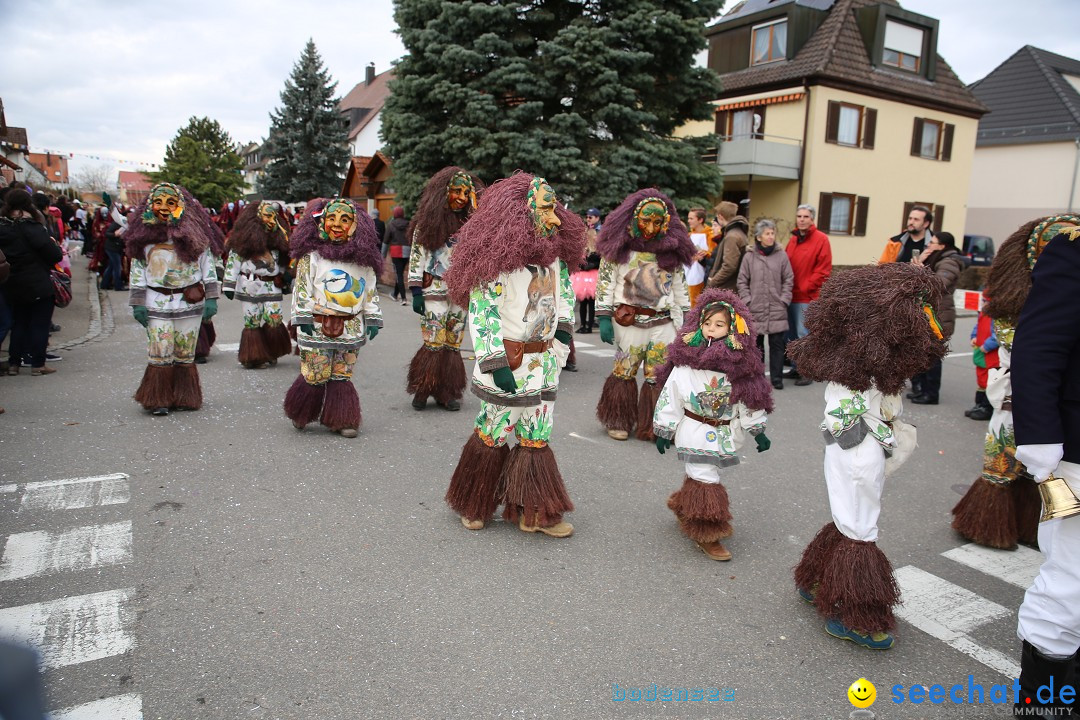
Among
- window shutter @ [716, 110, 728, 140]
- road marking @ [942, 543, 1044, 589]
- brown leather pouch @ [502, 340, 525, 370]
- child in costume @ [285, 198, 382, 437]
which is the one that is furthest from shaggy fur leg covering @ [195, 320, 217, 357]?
window shutter @ [716, 110, 728, 140]

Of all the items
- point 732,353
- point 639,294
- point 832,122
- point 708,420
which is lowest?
point 708,420

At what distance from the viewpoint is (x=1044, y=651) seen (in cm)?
277

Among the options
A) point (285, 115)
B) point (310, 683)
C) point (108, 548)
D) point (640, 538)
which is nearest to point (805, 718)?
point (640, 538)

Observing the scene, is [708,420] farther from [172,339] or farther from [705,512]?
[172,339]

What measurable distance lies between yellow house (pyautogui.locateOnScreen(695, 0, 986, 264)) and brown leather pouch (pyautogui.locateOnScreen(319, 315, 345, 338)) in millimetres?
18563

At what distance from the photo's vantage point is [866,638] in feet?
10.9

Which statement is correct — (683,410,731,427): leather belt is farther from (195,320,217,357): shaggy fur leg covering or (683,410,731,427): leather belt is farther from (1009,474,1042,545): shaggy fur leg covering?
(195,320,217,357): shaggy fur leg covering

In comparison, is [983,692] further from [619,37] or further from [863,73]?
[863,73]

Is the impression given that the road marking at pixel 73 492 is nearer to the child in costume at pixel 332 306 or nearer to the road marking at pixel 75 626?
the road marking at pixel 75 626

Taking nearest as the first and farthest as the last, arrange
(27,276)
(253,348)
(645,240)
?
(645,240), (27,276), (253,348)

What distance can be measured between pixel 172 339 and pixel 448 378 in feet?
8.81

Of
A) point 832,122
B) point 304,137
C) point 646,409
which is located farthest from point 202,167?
point 646,409

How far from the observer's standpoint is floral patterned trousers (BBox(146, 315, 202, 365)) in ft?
21.8

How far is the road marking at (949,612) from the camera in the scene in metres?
3.34
